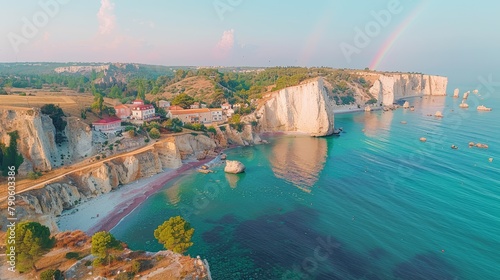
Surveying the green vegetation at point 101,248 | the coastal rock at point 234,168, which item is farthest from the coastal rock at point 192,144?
the green vegetation at point 101,248

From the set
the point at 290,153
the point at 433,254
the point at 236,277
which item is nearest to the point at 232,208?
the point at 236,277

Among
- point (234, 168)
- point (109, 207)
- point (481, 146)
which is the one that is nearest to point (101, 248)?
point (109, 207)

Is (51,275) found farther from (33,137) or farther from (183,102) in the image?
(183,102)

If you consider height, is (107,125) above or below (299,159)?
above

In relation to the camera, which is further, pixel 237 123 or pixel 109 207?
pixel 237 123

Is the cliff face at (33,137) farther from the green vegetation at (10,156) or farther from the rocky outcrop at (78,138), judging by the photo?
the rocky outcrop at (78,138)

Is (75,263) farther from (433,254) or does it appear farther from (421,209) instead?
(421,209)
